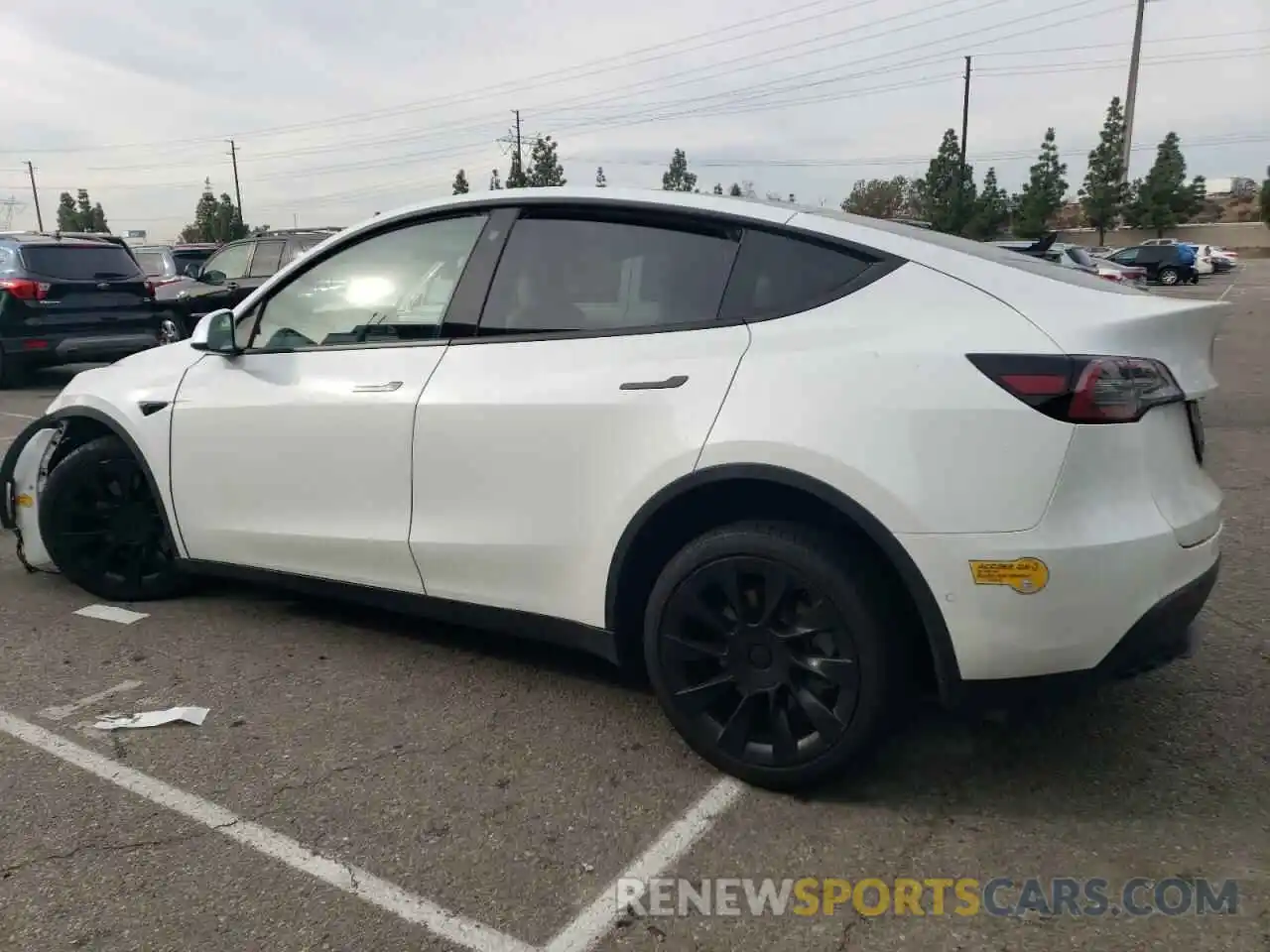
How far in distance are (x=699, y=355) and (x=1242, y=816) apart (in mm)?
1854

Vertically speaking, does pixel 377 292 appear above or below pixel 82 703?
above

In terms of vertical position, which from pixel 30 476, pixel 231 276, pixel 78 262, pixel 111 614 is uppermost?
pixel 78 262

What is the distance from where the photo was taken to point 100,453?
13.8 feet

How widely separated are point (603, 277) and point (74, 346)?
10.4 m

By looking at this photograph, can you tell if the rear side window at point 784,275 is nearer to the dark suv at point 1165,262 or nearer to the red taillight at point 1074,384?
the red taillight at point 1074,384

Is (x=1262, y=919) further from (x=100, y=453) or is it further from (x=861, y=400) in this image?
(x=100, y=453)

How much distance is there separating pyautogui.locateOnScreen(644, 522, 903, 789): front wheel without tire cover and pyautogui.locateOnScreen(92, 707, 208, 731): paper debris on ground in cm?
155

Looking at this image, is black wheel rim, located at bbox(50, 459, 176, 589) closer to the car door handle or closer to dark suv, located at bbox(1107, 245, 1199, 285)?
the car door handle

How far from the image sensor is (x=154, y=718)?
3277 mm

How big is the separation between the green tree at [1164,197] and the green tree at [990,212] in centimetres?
825

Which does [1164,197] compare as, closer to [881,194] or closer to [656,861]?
[881,194]

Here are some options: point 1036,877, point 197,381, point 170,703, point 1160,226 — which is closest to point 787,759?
point 1036,877

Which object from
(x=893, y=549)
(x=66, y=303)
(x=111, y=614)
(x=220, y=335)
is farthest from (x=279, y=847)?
(x=66, y=303)

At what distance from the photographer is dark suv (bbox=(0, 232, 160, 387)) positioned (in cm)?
1115
